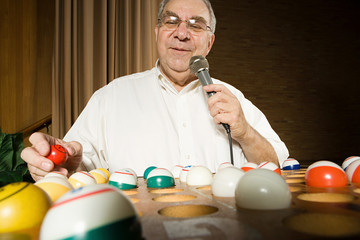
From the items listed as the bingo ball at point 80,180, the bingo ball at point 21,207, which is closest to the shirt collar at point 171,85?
the bingo ball at point 80,180

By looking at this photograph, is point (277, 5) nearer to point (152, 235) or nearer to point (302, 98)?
point (302, 98)

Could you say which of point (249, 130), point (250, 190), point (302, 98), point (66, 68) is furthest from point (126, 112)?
point (302, 98)

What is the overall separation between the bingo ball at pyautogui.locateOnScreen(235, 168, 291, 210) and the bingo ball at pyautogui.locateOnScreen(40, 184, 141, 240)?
0.67 feet

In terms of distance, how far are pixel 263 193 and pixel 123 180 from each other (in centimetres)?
42

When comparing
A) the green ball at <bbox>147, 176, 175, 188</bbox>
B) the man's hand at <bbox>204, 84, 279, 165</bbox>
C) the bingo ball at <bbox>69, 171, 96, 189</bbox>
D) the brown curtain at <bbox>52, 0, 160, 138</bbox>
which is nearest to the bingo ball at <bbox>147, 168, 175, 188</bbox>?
the green ball at <bbox>147, 176, 175, 188</bbox>

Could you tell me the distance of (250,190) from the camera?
449 millimetres

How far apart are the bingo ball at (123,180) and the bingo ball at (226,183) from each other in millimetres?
265

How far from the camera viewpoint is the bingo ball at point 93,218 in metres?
0.29

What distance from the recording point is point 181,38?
4.95ft

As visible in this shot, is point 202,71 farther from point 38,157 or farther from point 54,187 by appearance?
point 54,187

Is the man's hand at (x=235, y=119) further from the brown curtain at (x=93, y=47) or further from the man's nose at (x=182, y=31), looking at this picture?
the brown curtain at (x=93, y=47)

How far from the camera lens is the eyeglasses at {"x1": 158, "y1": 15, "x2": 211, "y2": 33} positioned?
1.52 meters

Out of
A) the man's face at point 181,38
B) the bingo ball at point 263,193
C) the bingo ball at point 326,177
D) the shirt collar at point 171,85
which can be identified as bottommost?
the bingo ball at point 326,177

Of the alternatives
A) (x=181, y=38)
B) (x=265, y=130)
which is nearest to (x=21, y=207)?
(x=181, y=38)
